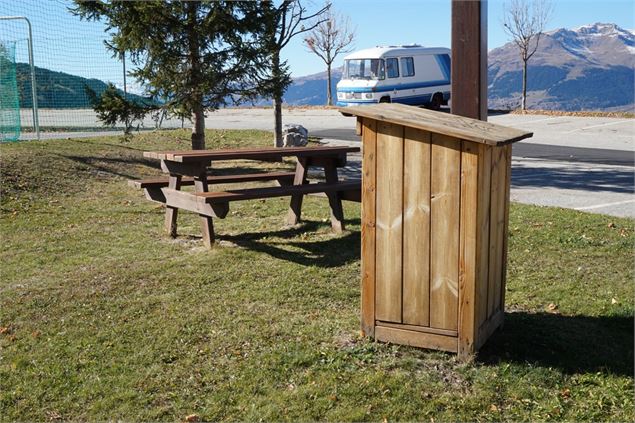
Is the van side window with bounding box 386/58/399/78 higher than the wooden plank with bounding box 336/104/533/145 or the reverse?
higher

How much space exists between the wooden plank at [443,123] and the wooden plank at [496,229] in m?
0.16

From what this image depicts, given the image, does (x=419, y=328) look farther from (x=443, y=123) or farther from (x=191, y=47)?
(x=191, y=47)

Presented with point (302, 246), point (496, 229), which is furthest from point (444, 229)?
point (302, 246)

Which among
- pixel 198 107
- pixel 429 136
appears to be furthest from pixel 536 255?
pixel 198 107

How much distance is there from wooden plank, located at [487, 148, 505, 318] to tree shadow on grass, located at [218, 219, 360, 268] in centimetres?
204

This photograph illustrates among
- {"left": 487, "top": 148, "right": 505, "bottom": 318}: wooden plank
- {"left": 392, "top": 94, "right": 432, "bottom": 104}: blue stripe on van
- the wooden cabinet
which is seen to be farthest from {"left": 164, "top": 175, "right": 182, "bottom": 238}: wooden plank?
{"left": 392, "top": 94, "right": 432, "bottom": 104}: blue stripe on van

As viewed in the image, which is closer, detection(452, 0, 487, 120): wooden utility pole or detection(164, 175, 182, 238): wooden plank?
detection(452, 0, 487, 120): wooden utility pole

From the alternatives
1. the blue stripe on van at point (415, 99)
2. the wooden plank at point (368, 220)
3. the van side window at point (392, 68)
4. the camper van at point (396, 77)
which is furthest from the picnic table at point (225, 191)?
the blue stripe on van at point (415, 99)

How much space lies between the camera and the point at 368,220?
417cm

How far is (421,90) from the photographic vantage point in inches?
1169

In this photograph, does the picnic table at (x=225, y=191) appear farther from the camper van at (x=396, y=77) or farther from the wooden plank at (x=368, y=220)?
the camper van at (x=396, y=77)

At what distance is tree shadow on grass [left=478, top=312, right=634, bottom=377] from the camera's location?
3.97 metres

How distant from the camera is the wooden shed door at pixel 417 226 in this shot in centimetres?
389

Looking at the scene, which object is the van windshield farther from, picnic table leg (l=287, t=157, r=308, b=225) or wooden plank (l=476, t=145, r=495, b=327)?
wooden plank (l=476, t=145, r=495, b=327)
